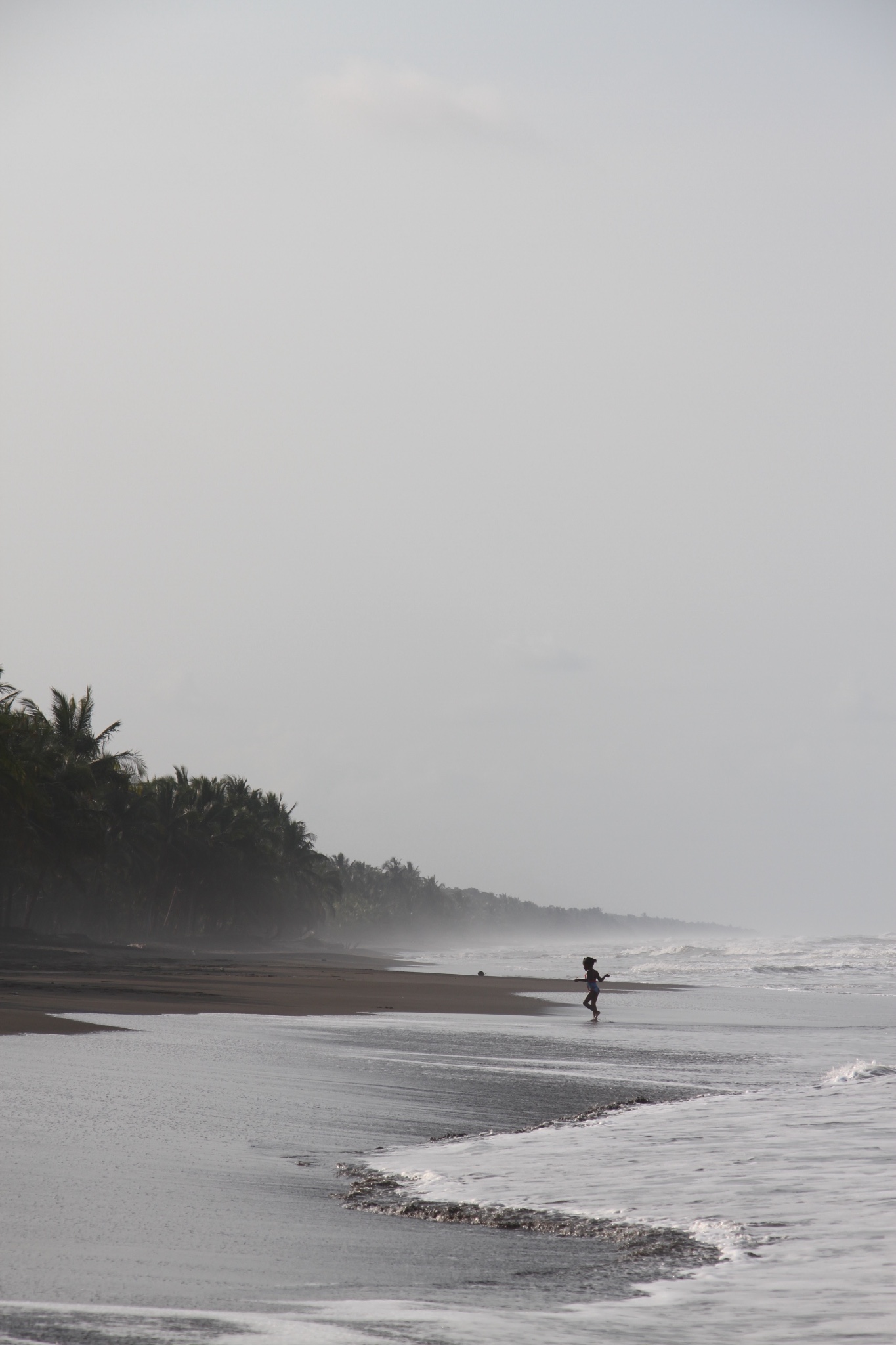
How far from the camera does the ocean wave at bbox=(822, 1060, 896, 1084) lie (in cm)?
1135

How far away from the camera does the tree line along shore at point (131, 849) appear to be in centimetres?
4422

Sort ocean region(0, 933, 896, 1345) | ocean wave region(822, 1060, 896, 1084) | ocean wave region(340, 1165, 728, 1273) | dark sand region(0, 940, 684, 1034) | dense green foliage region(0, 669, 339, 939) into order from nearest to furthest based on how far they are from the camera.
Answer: ocean region(0, 933, 896, 1345) < ocean wave region(340, 1165, 728, 1273) < ocean wave region(822, 1060, 896, 1084) < dark sand region(0, 940, 684, 1034) < dense green foliage region(0, 669, 339, 939)

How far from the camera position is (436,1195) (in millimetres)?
6465

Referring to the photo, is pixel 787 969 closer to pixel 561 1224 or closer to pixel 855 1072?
pixel 855 1072

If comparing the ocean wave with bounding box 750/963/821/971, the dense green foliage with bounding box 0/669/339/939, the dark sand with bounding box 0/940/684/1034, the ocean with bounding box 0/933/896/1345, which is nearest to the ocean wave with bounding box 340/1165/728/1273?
the ocean with bounding box 0/933/896/1345

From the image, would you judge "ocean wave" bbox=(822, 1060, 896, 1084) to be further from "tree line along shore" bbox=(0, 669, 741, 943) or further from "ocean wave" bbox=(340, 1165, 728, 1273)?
"tree line along shore" bbox=(0, 669, 741, 943)

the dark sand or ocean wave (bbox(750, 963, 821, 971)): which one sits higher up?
ocean wave (bbox(750, 963, 821, 971))

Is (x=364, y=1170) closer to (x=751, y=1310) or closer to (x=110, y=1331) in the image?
(x=751, y=1310)

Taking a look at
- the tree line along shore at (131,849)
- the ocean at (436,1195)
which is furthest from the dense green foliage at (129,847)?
the ocean at (436,1195)

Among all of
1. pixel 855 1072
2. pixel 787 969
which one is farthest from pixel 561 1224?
pixel 787 969

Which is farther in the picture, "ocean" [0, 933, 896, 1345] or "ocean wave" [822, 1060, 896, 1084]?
"ocean wave" [822, 1060, 896, 1084]

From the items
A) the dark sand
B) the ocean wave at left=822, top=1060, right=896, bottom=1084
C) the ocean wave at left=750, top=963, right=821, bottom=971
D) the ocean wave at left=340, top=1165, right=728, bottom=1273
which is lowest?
the dark sand

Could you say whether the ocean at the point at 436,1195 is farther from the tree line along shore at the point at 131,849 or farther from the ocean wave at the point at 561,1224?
the tree line along shore at the point at 131,849

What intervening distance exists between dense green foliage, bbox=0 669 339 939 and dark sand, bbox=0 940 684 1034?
4614 millimetres
